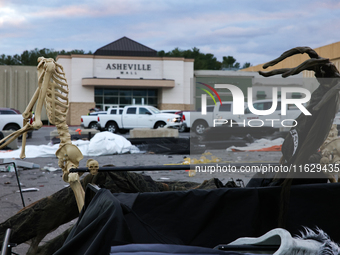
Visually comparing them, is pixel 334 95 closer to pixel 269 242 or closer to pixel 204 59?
pixel 269 242

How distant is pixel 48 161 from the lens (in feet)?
33.9

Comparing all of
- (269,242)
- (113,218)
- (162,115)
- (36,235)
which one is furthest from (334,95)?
(162,115)

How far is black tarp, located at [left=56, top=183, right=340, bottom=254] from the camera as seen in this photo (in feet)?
6.38

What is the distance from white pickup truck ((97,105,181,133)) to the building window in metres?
13.5

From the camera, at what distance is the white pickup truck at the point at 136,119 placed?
22.4 metres

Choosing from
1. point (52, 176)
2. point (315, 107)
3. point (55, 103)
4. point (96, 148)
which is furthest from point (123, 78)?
point (315, 107)

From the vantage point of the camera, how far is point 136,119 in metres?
22.8

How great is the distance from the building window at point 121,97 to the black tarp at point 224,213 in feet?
115

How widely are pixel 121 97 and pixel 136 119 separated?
1541 centimetres

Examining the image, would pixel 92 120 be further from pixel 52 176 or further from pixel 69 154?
pixel 69 154

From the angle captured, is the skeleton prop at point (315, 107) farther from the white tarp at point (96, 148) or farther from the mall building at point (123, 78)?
the mall building at point (123, 78)
